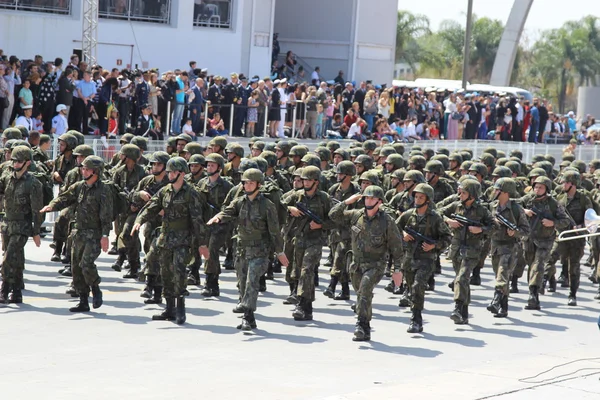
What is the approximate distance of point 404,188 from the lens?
17.2 metres

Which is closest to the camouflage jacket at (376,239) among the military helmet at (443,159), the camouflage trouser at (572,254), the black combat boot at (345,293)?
the black combat boot at (345,293)

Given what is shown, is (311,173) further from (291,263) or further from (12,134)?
(12,134)

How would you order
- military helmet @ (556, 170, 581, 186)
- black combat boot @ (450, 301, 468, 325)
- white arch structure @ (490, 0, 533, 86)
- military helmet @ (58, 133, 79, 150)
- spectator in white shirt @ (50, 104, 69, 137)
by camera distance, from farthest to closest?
white arch structure @ (490, 0, 533, 86) → spectator in white shirt @ (50, 104, 69, 137) → military helmet @ (556, 170, 581, 186) → military helmet @ (58, 133, 79, 150) → black combat boot @ (450, 301, 468, 325)

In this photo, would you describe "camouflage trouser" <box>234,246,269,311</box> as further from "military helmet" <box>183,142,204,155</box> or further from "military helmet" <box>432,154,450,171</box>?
"military helmet" <box>432,154,450,171</box>

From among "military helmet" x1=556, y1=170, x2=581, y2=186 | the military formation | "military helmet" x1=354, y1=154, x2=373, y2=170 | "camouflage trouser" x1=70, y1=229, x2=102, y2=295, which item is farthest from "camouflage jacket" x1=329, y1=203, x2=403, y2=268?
"military helmet" x1=354, y1=154, x2=373, y2=170

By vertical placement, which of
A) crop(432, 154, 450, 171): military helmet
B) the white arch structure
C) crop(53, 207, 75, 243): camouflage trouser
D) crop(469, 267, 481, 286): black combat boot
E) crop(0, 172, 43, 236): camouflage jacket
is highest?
the white arch structure

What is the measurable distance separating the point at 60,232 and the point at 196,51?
18.8m

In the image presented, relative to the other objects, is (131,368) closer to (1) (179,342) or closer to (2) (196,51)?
(1) (179,342)

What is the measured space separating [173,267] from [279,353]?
6.62ft

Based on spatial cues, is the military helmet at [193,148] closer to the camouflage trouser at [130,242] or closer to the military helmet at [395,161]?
the camouflage trouser at [130,242]

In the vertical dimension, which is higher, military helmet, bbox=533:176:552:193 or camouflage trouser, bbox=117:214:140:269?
→ military helmet, bbox=533:176:552:193

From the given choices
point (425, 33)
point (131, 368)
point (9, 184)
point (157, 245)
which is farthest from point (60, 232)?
point (425, 33)

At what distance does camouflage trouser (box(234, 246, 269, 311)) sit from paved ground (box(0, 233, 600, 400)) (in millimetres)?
392

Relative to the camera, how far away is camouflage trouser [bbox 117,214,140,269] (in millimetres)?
16406
